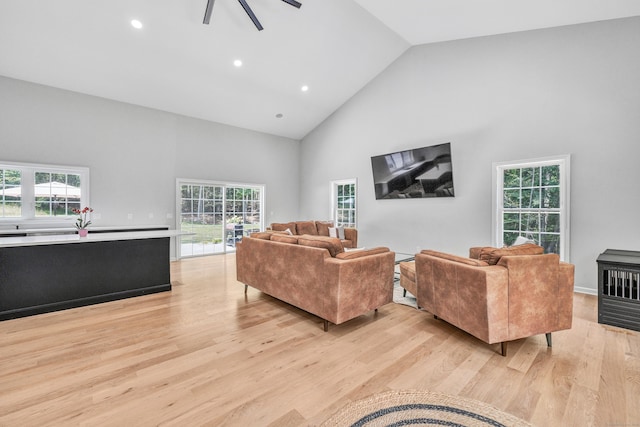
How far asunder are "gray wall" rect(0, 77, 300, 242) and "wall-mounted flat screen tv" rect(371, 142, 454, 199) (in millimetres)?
3347

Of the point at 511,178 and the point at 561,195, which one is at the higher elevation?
the point at 511,178

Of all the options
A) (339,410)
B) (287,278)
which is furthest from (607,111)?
(339,410)

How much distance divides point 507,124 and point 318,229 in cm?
433

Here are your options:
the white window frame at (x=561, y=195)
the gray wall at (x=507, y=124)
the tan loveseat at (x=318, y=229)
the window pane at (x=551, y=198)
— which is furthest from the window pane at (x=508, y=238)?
the tan loveseat at (x=318, y=229)

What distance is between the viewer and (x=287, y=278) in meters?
3.20

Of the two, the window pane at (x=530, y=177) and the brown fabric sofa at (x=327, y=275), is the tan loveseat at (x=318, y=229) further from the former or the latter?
the window pane at (x=530, y=177)

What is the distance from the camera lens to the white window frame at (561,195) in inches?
160

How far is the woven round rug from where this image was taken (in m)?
1.58

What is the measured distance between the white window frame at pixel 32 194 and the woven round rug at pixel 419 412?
5.98 m

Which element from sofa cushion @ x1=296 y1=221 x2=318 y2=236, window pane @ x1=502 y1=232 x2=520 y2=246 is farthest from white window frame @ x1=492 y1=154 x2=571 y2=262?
sofa cushion @ x1=296 y1=221 x2=318 y2=236

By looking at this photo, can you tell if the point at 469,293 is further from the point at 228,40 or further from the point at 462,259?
the point at 228,40

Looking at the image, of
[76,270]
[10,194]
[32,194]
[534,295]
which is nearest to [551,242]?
[534,295]

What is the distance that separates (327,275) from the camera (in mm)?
2707

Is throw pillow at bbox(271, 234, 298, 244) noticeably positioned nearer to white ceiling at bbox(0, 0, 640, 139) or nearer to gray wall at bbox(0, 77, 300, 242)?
white ceiling at bbox(0, 0, 640, 139)
